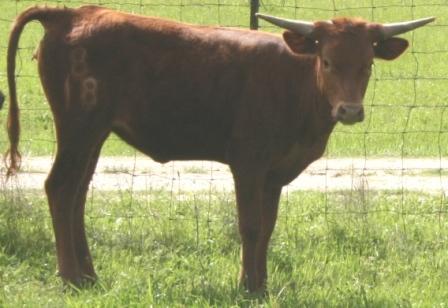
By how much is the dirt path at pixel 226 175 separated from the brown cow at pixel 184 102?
119 inches

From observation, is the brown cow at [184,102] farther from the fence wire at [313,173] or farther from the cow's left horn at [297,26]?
the fence wire at [313,173]

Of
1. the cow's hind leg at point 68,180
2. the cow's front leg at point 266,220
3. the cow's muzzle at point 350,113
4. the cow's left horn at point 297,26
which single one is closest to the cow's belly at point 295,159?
the cow's front leg at point 266,220

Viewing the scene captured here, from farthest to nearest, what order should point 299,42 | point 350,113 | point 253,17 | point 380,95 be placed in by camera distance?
1. point 380,95
2. point 253,17
3. point 299,42
4. point 350,113

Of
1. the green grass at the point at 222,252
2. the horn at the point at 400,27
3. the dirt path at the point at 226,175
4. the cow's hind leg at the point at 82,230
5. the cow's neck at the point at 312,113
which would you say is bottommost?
the dirt path at the point at 226,175

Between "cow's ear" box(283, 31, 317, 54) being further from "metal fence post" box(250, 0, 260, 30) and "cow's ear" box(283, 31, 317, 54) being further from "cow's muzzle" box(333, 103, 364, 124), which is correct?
"metal fence post" box(250, 0, 260, 30)

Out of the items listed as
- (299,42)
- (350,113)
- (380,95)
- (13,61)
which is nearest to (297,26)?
(299,42)

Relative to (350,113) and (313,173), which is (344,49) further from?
(313,173)

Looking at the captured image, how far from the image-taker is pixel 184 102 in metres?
7.67

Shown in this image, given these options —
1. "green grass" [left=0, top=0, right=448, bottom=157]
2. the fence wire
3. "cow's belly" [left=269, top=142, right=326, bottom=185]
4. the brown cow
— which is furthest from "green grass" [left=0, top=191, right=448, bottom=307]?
"green grass" [left=0, top=0, right=448, bottom=157]

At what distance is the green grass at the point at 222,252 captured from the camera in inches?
286

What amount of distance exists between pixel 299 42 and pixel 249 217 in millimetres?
1145

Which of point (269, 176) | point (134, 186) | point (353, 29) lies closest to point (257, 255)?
point (269, 176)

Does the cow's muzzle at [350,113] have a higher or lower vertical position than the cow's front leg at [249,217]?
higher

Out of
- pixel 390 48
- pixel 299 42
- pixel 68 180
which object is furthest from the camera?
pixel 68 180
